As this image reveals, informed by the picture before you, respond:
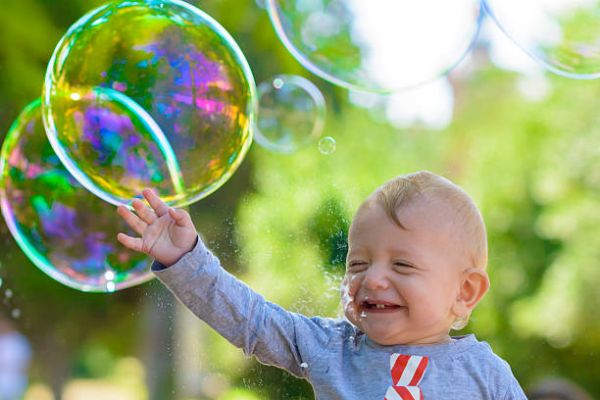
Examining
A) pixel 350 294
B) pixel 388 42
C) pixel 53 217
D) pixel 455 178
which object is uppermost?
pixel 350 294

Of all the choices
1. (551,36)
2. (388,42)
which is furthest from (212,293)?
(551,36)

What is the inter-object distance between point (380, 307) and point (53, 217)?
192cm

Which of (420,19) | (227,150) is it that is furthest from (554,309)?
(227,150)

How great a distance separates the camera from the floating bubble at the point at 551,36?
3.18m

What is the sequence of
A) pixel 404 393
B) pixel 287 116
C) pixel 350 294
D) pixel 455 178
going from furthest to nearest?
pixel 455 178
pixel 287 116
pixel 350 294
pixel 404 393

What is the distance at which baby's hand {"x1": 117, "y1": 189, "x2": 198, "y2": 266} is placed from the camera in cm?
189

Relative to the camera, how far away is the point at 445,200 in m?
1.95

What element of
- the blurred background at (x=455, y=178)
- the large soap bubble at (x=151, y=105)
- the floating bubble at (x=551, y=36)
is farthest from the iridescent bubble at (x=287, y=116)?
the large soap bubble at (x=151, y=105)

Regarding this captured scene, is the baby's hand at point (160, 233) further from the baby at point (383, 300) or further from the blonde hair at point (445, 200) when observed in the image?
the blonde hair at point (445, 200)

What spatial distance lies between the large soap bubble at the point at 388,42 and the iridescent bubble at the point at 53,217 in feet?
2.88

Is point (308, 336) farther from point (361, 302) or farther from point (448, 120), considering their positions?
point (448, 120)

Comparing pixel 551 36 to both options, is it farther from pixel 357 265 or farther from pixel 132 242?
pixel 132 242

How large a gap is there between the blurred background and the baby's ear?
300cm

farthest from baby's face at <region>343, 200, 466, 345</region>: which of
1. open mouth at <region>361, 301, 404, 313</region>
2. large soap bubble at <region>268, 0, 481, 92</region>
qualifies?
large soap bubble at <region>268, 0, 481, 92</region>
